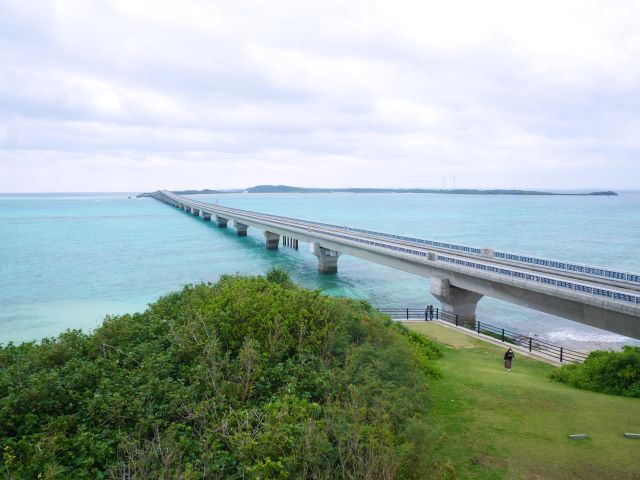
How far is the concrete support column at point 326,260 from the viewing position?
2303 inches

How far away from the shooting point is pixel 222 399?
10.7 metres

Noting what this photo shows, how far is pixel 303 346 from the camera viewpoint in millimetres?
13586

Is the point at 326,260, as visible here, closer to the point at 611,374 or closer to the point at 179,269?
the point at 179,269

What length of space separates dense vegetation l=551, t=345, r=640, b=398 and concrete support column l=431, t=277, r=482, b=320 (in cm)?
1603

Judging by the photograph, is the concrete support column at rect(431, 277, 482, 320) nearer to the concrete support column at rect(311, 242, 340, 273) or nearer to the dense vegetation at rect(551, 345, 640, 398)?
the dense vegetation at rect(551, 345, 640, 398)

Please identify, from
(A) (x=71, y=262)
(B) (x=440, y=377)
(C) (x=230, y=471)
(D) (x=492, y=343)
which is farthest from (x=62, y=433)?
(A) (x=71, y=262)

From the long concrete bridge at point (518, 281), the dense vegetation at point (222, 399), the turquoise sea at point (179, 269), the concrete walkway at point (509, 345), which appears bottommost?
the turquoise sea at point (179, 269)

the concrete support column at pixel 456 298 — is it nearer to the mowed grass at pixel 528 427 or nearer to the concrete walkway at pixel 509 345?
the concrete walkway at pixel 509 345

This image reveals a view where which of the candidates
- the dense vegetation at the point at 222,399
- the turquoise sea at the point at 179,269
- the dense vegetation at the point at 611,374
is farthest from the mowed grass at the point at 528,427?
the turquoise sea at the point at 179,269

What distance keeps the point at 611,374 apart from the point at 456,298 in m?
17.5

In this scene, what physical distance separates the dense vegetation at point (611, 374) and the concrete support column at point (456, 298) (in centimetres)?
1603

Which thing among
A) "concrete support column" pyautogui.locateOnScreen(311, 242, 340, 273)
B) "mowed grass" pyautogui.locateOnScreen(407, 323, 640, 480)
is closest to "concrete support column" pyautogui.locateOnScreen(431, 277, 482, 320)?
"mowed grass" pyautogui.locateOnScreen(407, 323, 640, 480)

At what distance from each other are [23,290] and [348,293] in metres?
34.1

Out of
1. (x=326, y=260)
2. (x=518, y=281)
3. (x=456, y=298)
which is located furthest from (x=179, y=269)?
(x=518, y=281)
